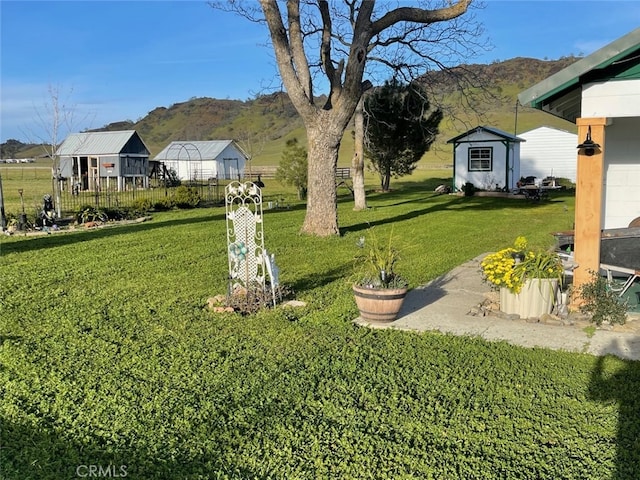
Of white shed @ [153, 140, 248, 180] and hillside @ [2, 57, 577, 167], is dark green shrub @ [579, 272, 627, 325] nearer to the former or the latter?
hillside @ [2, 57, 577, 167]

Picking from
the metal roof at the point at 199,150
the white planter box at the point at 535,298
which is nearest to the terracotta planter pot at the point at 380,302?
the white planter box at the point at 535,298

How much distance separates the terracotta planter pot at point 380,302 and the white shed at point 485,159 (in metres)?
23.6

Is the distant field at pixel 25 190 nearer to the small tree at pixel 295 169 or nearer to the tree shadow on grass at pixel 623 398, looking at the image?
the small tree at pixel 295 169

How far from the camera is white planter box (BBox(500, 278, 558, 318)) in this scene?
5879 mm

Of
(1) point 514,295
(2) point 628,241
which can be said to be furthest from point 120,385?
(2) point 628,241

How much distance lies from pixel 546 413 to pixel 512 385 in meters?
0.49

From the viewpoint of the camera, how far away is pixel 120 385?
4117 mm

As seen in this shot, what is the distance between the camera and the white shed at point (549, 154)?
38.1 meters

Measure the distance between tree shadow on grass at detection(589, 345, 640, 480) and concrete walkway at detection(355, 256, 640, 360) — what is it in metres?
0.20

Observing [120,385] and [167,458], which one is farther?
[120,385]

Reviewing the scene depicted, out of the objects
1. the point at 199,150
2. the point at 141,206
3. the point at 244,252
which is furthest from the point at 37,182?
the point at 244,252

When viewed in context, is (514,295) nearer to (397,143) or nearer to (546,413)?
(546,413)

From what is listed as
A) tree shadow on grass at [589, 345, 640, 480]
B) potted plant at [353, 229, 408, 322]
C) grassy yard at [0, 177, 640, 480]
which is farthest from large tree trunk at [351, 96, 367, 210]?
tree shadow on grass at [589, 345, 640, 480]

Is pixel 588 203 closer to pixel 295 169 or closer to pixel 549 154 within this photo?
pixel 295 169
